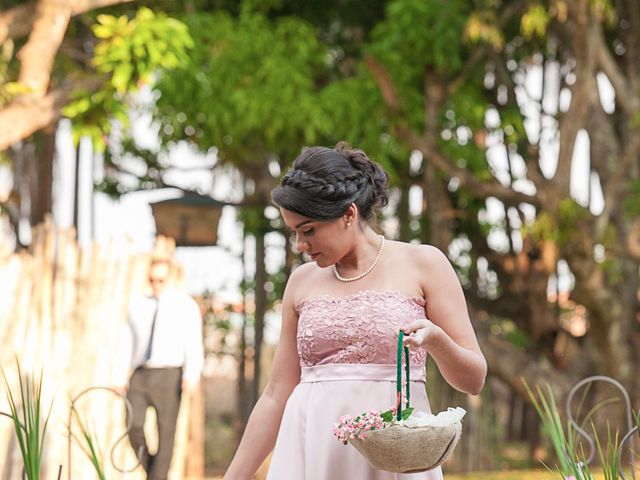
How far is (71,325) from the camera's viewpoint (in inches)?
348

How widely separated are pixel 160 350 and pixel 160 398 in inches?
11.4

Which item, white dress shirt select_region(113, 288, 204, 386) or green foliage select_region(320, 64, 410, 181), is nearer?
white dress shirt select_region(113, 288, 204, 386)

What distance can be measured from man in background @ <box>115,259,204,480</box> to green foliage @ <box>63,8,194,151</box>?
1973mm

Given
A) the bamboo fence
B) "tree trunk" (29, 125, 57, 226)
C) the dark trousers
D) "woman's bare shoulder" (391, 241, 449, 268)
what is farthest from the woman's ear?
"tree trunk" (29, 125, 57, 226)

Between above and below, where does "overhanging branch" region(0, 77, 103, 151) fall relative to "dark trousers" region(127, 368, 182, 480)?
above

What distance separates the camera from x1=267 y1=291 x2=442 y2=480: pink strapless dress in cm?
243

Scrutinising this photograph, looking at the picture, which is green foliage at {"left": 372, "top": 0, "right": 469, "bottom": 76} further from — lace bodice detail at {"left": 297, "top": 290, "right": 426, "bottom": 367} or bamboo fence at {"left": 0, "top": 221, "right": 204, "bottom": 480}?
lace bodice detail at {"left": 297, "top": 290, "right": 426, "bottom": 367}

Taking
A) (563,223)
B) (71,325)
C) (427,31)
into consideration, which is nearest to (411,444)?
(71,325)

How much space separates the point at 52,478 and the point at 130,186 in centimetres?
721

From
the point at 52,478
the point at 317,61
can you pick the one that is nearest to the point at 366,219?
the point at 52,478

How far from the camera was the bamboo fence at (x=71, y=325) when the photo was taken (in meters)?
8.32

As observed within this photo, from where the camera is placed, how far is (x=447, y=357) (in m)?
2.33

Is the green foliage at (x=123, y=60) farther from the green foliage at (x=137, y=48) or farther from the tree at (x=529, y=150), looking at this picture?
the tree at (x=529, y=150)

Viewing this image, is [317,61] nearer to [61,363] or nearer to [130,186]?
[130,186]
